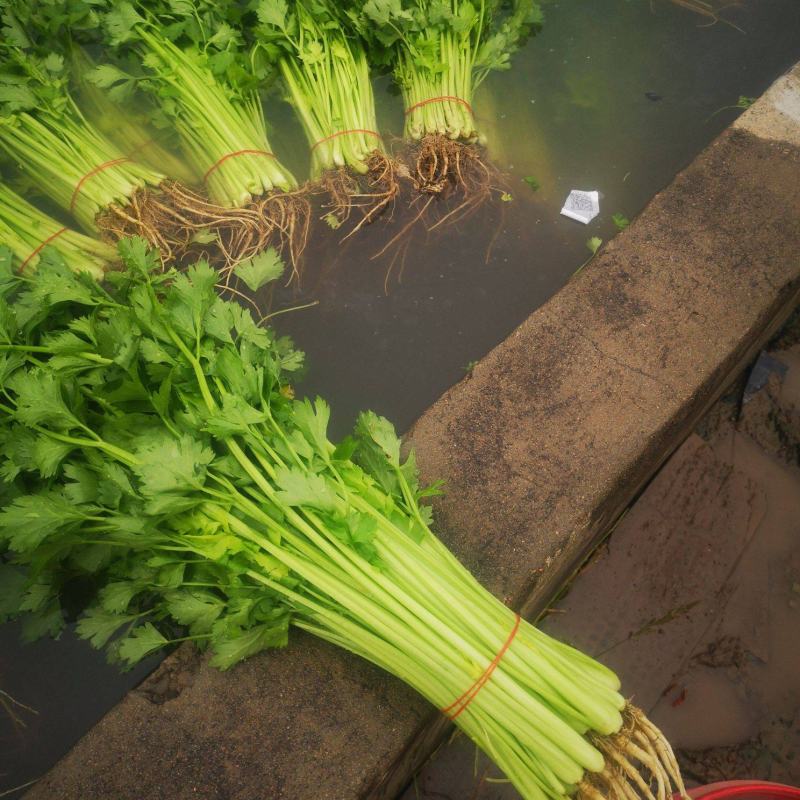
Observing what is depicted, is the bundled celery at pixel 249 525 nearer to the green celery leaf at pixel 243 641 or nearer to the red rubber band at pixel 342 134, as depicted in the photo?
the green celery leaf at pixel 243 641

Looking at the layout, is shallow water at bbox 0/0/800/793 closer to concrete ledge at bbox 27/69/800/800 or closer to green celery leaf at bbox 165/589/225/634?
Answer: concrete ledge at bbox 27/69/800/800

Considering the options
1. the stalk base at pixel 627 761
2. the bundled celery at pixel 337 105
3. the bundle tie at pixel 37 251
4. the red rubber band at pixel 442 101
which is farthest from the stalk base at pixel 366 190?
the stalk base at pixel 627 761

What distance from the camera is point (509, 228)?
2.86 m

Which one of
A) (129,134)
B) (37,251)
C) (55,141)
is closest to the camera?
(37,251)

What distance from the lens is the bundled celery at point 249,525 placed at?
5.23 ft

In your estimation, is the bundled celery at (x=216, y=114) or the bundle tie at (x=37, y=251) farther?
the bundled celery at (x=216, y=114)

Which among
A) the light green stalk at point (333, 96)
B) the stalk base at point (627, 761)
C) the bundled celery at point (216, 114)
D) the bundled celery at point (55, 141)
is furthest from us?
the light green stalk at point (333, 96)

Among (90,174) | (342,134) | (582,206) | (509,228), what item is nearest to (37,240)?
(90,174)

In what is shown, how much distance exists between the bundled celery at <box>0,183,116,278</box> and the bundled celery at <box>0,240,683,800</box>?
90cm

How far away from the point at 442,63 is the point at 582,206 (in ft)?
2.93

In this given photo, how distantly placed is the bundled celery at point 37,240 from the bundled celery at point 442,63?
4.68ft

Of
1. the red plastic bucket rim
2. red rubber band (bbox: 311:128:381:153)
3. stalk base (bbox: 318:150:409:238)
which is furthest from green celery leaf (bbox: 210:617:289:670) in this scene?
red rubber band (bbox: 311:128:381:153)

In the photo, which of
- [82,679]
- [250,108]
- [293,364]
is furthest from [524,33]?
[82,679]

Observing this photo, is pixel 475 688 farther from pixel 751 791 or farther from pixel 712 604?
pixel 712 604
